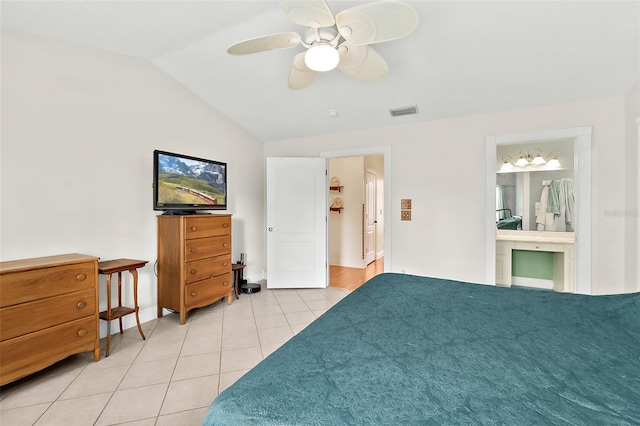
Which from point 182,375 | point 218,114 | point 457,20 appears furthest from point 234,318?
point 457,20

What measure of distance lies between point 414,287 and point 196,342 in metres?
1.96

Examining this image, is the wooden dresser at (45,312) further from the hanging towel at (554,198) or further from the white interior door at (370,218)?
the hanging towel at (554,198)

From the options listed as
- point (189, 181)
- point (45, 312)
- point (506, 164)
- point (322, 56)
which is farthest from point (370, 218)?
point (45, 312)

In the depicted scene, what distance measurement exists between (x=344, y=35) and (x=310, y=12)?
0.89 feet

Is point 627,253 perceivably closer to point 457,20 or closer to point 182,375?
point 457,20

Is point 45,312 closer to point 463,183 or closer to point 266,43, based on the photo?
point 266,43

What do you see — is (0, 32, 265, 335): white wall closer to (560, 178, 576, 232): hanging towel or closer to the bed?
the bed

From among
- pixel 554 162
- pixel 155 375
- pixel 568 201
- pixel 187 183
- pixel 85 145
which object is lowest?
pixel 155 375

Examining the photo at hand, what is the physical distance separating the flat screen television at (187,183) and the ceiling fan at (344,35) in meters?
1.60

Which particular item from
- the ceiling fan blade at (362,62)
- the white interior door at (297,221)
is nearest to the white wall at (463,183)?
the white interior door at (297,221)

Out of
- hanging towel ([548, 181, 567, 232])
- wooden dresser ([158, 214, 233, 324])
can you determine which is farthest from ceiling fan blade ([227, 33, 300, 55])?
hanging towel ([548, 181, 567, 232])

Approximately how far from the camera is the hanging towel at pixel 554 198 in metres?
3.99

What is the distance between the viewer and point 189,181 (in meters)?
3.16

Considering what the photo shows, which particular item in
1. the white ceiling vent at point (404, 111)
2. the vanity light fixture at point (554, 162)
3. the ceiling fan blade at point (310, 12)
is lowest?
the vanity light fixture at point (554, 162)
